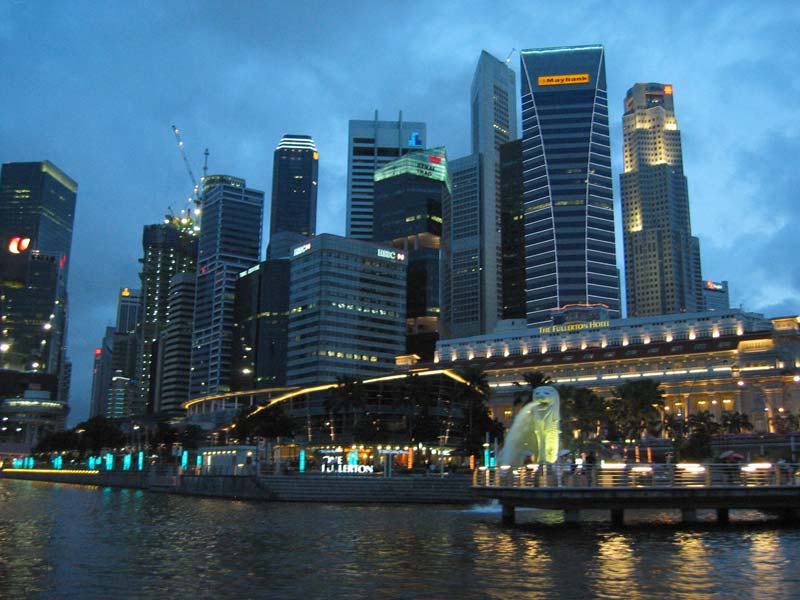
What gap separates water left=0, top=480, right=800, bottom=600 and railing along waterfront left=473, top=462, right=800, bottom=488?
9.75ft

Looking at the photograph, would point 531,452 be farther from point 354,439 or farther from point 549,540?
point 354,439

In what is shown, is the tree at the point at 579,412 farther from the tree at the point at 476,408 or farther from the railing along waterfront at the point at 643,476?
the railing along waterfront at the point at 643,476

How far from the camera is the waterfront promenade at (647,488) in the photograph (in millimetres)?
50438

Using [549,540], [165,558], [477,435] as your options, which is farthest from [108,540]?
[477,435]

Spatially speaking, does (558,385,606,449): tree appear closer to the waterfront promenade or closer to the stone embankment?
the stone embankment

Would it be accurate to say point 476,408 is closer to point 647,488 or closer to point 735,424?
point 735,424

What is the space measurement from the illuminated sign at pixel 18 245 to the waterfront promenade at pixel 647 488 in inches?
3106

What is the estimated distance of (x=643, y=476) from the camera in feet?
172

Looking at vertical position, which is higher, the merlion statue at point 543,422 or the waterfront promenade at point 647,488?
the merlion statue at point 543,422

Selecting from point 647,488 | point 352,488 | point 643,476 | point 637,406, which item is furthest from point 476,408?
point 647,488

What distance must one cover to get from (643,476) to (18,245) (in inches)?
3450

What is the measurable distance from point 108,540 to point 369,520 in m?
20.6

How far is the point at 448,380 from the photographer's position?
159125mm

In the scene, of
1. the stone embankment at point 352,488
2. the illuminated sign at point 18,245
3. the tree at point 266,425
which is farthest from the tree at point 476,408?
the illuminated sign at point 18,245
